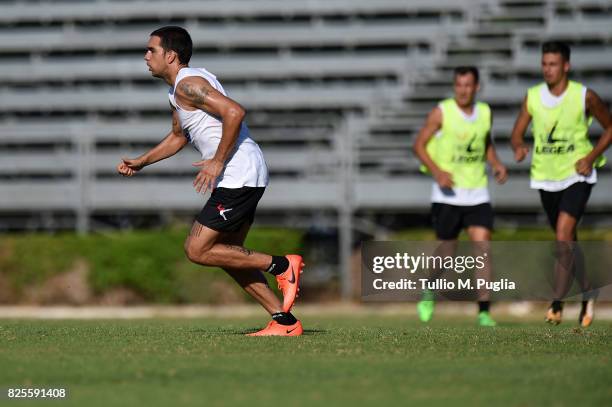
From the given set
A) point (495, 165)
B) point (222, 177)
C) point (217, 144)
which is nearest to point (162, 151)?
point (217, 144)

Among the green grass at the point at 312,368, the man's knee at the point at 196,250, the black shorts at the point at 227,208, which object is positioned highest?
the black shorts at the point at 227,208

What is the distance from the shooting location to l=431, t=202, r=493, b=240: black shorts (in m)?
10.9

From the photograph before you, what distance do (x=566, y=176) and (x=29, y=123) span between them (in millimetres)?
16922

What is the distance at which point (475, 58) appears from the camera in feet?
74.6

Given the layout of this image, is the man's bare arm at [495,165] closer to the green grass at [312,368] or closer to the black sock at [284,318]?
the green grass at [312,368]

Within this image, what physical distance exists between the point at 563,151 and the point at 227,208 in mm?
3832

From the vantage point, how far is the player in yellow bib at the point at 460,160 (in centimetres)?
1088

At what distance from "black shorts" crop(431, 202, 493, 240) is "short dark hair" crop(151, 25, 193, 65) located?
160 inches

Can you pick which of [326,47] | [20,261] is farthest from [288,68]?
[20,261]

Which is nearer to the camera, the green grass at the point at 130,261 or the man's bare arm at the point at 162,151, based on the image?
the man's bare arm at the point at 162,151

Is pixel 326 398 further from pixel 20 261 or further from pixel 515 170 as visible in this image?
pixel 515 170

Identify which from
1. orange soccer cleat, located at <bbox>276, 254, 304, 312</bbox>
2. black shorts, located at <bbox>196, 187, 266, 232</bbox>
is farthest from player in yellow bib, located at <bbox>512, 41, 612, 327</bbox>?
black shorts, located at <bbox>196, 187, 266, 232</bbox>

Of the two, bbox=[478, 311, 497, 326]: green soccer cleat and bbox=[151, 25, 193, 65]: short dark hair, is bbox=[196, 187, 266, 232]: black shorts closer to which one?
bbox=[151, 25, 193, 65]: short dark hair

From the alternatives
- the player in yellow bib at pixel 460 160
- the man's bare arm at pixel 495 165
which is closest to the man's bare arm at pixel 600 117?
the man's bare arm at pixel 495 165
